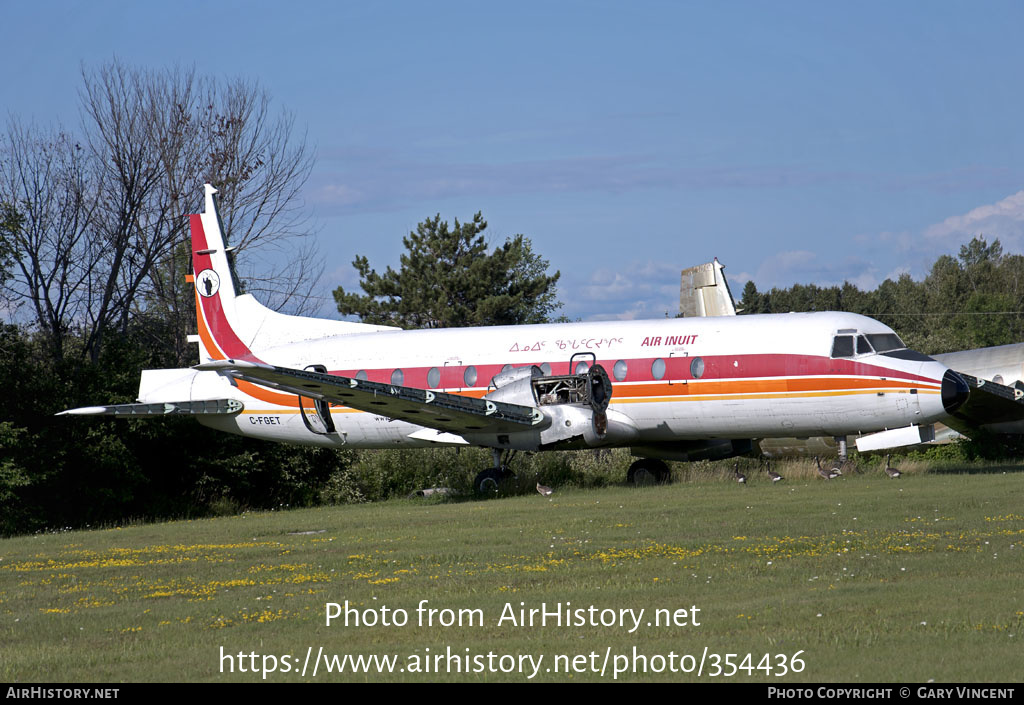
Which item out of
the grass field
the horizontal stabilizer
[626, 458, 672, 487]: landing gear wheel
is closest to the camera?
the grass field

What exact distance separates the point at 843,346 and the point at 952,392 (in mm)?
2306

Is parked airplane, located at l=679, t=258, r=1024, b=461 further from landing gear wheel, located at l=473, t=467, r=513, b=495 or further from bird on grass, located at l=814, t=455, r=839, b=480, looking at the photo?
landing gear wheel, located at l=473, t=467, r=513, b=495

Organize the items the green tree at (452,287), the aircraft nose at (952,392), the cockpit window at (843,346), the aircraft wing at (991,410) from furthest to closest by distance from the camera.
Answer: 1. the green tree at (452,287)
2. the aircraft wing at (991,410)
3. the cockpit window at (843,346)
4. the aircraft nose at (952,392)

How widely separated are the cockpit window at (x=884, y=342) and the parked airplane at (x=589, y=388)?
54 mm

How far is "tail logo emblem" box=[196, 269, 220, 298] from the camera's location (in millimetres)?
28750

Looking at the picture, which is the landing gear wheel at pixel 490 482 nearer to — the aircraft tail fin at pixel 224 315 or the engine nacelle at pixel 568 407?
the engine nacelle at pixel 568 407

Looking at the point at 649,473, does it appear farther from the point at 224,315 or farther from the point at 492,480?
the point at 224,315

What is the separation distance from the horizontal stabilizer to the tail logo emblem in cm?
306

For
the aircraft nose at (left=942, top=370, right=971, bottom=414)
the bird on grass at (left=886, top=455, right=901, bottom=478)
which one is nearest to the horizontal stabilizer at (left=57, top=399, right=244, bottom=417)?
the bird on grass at (left=886, top=455, right=901, bottom=478)

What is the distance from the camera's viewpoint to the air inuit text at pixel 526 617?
9.62 meters

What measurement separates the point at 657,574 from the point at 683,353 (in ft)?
39.4

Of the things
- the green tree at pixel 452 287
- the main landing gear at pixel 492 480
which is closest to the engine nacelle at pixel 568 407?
the main landing gear at pixel 492 480

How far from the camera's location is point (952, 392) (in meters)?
22.2

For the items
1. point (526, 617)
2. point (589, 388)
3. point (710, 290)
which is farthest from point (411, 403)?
point (710, 290)
